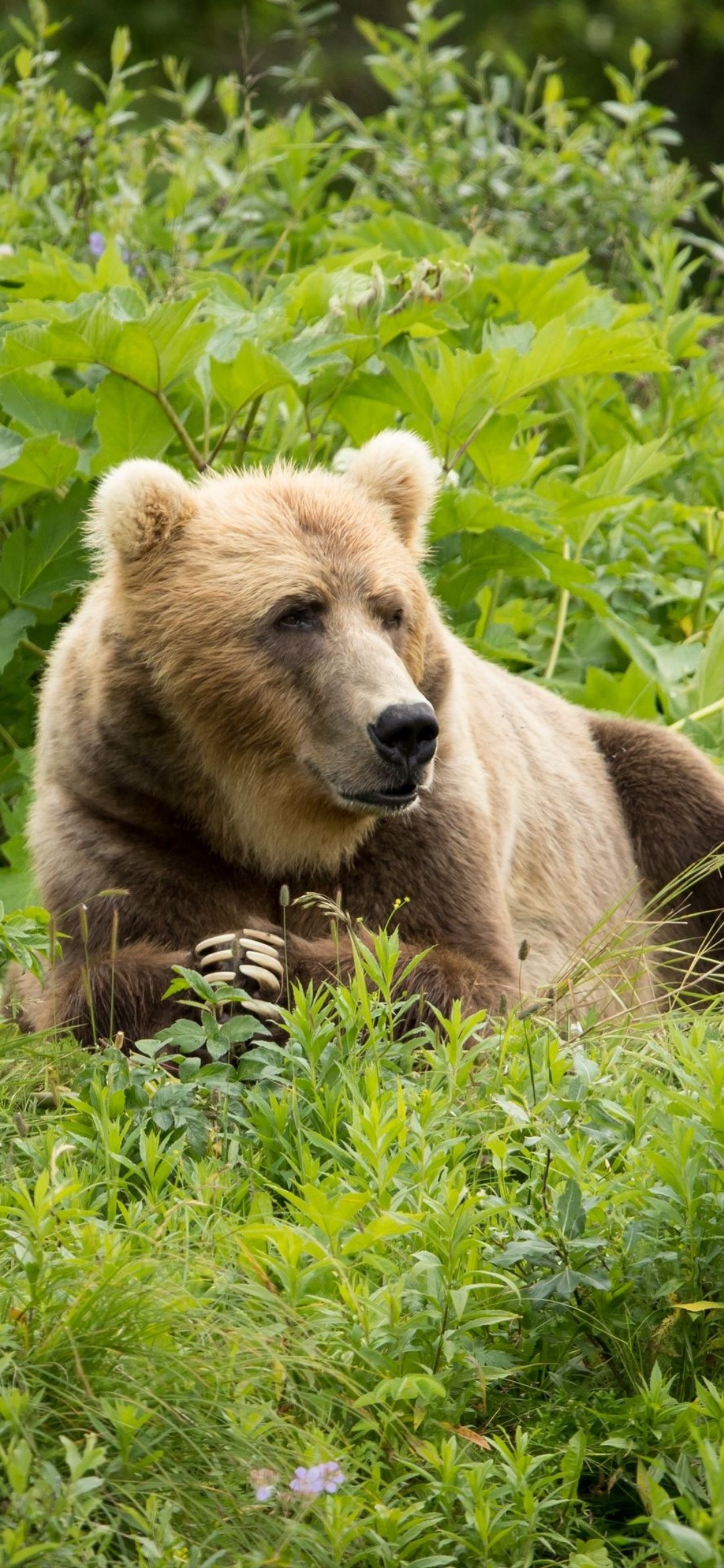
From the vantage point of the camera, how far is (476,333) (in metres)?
5.80

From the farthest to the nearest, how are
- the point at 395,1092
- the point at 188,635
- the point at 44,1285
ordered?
the point at 188,635 < the point at 395,1092 < the point at 44,1285

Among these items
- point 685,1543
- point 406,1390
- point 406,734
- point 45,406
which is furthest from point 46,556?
point 685,1543

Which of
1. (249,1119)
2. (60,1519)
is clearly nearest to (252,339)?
(249,1119)

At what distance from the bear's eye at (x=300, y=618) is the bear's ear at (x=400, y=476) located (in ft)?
1.47

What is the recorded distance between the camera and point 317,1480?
6.50ft

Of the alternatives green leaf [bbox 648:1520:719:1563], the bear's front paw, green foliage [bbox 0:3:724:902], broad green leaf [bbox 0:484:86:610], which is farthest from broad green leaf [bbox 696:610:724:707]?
green leaf [bbox 648:1520:719:1563]

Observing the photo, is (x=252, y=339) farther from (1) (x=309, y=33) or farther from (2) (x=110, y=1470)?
(1) (x=309, y=33)

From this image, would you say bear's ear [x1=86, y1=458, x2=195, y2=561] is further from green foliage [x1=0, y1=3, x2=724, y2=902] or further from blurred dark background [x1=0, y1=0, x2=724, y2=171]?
blurred dark background [x1=0, y1=0, x2=724, y2=171]

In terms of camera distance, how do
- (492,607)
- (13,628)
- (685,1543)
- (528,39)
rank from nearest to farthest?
Answer: 1. (685,1543)
2. (13,628)
3. (492,607)
4. (528,39)

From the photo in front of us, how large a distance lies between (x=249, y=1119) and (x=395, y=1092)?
0.79 feet

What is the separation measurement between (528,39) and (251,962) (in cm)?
1330

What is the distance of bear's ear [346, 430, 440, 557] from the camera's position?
397 centimetres

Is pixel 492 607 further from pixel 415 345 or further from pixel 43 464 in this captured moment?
pixel 43 464

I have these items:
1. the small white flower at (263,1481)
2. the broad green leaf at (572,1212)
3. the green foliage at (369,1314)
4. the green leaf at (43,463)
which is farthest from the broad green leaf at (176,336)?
the small white flower at (263,1481)
